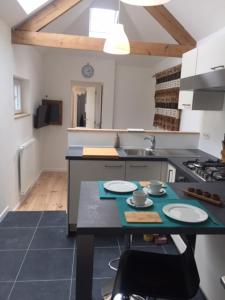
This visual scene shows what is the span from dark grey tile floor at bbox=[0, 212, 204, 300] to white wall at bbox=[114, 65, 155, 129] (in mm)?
3324

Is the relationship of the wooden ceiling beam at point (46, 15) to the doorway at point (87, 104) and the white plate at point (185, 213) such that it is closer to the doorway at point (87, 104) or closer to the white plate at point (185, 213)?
the doorway at point (87, 104)

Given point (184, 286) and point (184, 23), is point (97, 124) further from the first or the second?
point (184, 286)

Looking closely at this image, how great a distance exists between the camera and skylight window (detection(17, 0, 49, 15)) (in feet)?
9.79

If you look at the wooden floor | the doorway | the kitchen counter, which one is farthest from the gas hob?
the doorway

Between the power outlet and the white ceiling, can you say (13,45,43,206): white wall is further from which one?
the power outlet

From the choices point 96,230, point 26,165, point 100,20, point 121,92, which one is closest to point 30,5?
point 100,20

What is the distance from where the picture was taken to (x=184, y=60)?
310 cm

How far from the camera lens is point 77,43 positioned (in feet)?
11.7

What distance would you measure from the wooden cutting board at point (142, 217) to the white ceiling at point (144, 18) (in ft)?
8.37

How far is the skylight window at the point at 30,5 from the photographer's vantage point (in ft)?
9.79

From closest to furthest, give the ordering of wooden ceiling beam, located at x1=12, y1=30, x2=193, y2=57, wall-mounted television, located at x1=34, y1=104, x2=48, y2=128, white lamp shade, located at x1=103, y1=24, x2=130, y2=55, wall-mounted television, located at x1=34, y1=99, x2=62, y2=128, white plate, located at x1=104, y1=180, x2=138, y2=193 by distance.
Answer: white plate, located at x1=104, y1=180, x2=138, y2=193 < white lamp shade, located at x1=103, y1=24, x2=130, y2=55 < wooden ceiling beam, located at x1=12, y1=30, x2=193, y2=57 < wall-mounted television, located at x1=34, y1=104, x2=48, y2=128 < wall-mounted television, located at x1=34, y1=99, x2=62, y2=128

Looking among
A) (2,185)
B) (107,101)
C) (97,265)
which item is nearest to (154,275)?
(97,265)

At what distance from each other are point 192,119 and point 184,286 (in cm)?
279

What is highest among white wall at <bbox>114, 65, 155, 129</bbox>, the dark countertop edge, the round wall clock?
the round wall clock
